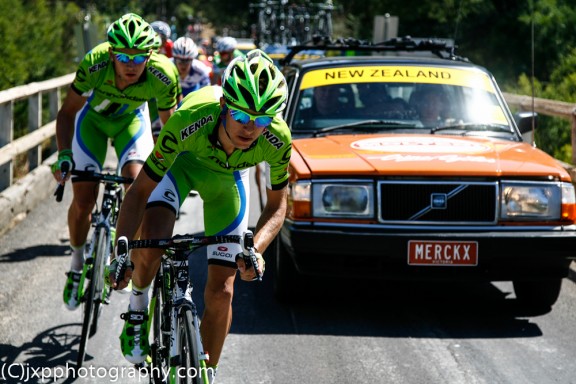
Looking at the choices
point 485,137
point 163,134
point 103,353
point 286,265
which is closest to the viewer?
point 163,134

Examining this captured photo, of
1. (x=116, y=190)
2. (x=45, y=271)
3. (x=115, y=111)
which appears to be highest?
(x=115, y=111)

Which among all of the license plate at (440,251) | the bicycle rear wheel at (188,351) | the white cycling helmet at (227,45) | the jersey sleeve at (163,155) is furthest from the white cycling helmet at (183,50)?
the bicycle rear wheel at (188,351)

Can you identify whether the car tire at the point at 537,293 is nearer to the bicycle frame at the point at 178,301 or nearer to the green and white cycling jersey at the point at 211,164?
the green and white cycling jersey at the point at 211,164

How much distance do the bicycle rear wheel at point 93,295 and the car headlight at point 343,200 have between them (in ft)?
4.70

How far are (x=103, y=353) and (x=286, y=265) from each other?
63.2 inches

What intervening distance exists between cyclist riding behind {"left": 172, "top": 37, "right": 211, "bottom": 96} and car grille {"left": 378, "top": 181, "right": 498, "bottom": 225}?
568 cm

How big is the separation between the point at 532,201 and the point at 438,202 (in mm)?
642

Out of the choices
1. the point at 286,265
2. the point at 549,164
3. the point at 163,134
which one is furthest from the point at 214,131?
the point at 549,164

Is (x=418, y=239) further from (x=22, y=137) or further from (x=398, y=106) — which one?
(x=22, y=137)

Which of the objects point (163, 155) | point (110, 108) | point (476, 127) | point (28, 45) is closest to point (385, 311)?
point (476, 127)

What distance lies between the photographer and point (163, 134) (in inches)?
193

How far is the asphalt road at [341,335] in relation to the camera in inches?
237

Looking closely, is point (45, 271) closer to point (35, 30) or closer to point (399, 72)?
point (399, 72)

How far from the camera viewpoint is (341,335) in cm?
687
